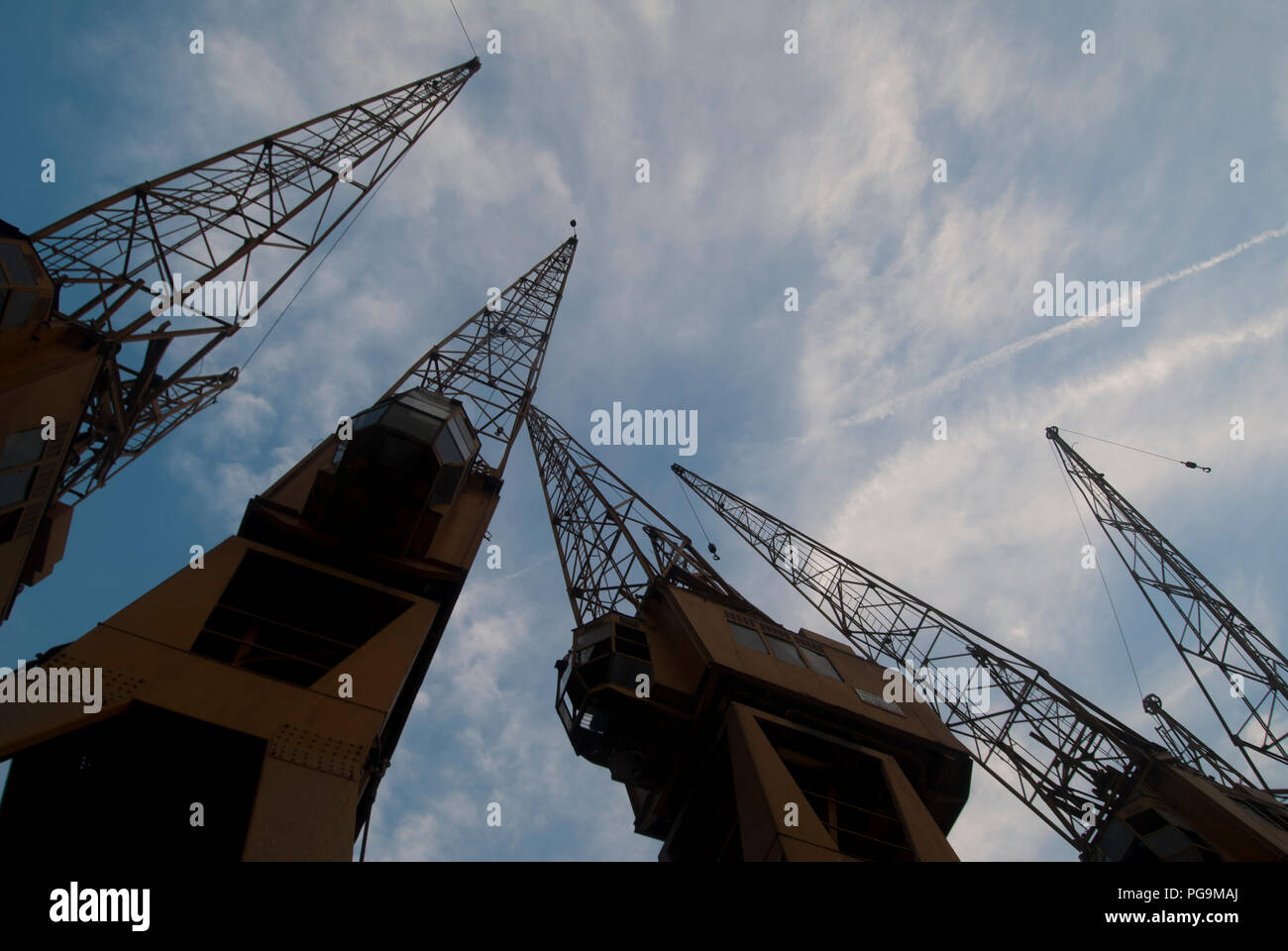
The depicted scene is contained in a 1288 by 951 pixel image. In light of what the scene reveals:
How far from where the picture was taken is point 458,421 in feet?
59.4

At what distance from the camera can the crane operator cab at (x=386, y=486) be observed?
15.6 m

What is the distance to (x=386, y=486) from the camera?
15867 millimetres

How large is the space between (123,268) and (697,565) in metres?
19.0

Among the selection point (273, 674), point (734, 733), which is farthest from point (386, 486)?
point (734, 733)

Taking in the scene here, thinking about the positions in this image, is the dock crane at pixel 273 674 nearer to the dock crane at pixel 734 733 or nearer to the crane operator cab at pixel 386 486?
the crane operator cab at pixel 386 486

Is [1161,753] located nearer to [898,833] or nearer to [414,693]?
[898,833]

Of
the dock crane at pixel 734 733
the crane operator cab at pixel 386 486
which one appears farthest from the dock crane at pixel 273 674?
the dock crane at pixel 734 733

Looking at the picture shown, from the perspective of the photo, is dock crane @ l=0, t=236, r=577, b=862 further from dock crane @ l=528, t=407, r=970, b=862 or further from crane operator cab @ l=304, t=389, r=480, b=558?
dock crane @ l=528, t=407, r=970, b=862

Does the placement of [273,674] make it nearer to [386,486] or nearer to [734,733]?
[386,486]

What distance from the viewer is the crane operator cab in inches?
615

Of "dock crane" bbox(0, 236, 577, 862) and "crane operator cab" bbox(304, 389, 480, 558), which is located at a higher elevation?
"crane operator cab" bbox(304, 389, 480, 558)

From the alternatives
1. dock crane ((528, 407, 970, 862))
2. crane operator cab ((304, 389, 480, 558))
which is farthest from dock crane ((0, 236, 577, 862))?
dock crane ((528, 407, 970, 862))
